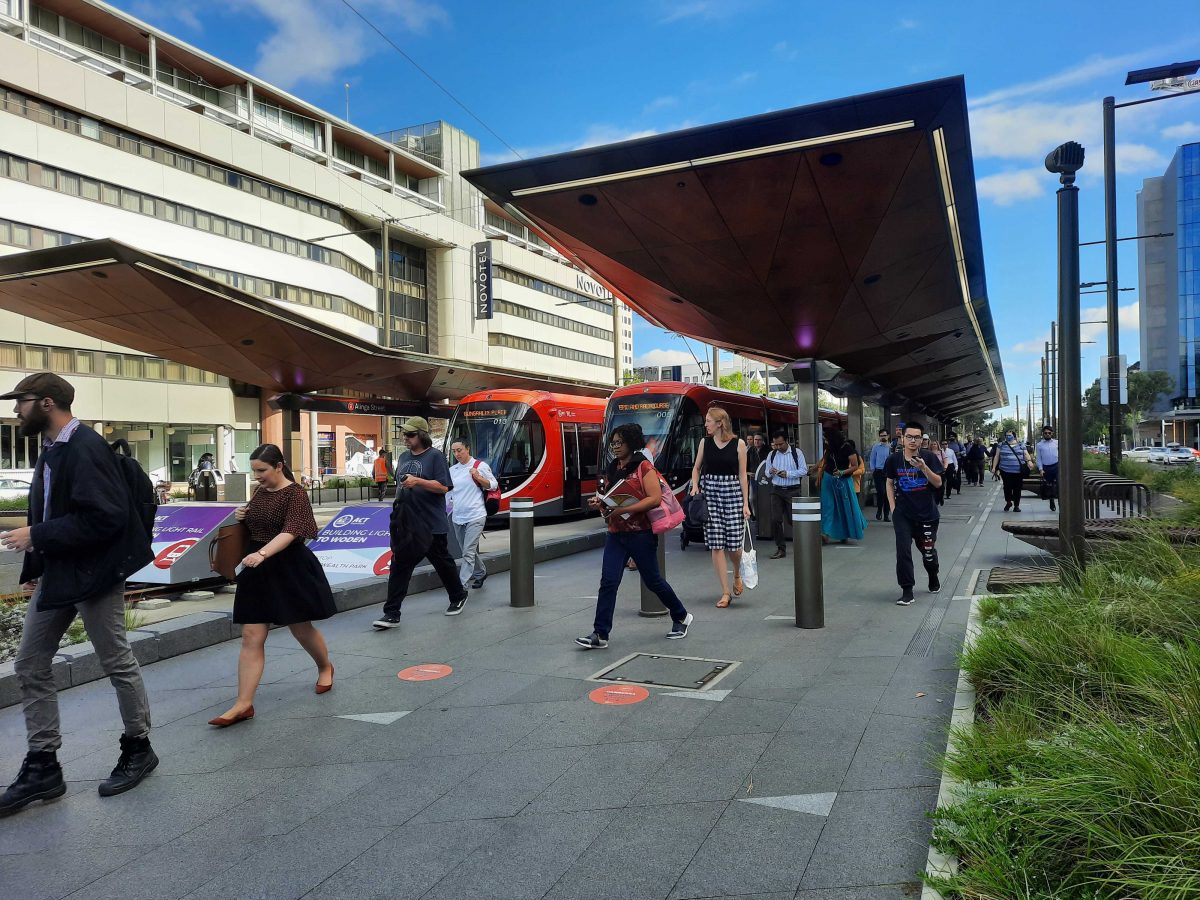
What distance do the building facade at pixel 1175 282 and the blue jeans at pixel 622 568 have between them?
330ft

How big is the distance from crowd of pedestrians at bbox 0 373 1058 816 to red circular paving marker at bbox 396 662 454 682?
54 cm

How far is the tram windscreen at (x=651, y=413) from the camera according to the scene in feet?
59.6

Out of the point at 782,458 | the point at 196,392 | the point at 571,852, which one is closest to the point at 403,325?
the point at 196,392

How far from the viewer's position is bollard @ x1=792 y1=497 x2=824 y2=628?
7.22 m

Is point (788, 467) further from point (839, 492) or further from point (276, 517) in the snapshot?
point (276, 517)

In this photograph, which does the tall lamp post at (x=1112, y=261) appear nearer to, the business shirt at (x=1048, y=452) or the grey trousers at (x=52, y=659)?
the business shirt at (x=1048, y=452)

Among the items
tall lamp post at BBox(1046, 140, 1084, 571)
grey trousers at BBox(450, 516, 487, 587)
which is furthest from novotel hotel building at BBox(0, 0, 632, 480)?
tall lamp post at BBox(1046, 140, 1084, 571)

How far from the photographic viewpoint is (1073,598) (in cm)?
568

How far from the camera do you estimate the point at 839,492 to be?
43.9ft

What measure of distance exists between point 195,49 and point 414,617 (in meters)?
46.3

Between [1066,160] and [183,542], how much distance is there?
9557 millimetres

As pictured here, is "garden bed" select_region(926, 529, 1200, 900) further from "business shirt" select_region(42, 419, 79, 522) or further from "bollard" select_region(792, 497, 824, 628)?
"business shirt" select_region(42, 419, 79, 522)

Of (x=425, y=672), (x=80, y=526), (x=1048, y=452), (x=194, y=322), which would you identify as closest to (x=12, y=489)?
(x=194, y=322)

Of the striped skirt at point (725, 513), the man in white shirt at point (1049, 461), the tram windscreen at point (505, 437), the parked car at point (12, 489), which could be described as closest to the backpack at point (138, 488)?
the striped skirt at point (725, 513)
